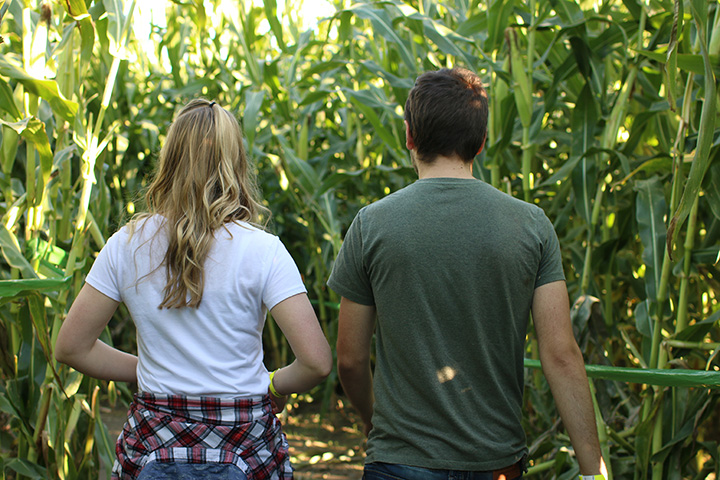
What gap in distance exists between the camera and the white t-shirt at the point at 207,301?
141 cm

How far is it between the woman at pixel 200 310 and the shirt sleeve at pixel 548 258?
1.79ft

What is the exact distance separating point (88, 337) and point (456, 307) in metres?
0.87

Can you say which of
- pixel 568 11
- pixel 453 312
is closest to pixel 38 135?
pixel 453 312

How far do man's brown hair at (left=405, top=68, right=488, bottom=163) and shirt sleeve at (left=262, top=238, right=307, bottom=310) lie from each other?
0.42 meters

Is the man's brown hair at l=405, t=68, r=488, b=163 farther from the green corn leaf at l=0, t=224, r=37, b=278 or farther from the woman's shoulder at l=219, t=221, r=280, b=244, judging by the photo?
the green corn leaf at l=0, t=224, r=37, b=278

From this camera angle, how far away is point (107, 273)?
1445 mm

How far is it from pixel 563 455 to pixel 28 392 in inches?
76.7

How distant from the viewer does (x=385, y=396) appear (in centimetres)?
149

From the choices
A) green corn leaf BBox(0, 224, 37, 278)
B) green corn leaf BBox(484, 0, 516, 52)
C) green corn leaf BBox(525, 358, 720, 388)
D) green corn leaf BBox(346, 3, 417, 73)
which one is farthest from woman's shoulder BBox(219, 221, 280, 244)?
green corn leaf BBox(346, 3, 417, 73)

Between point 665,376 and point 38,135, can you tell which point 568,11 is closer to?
point 665,376

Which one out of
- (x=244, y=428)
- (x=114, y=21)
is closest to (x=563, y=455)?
(x=244, y=428)

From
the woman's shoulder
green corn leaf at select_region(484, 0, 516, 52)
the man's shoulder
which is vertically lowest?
the woman's shoulder

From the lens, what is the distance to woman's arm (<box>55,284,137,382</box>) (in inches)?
57.9

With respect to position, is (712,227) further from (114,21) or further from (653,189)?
(114,21)
